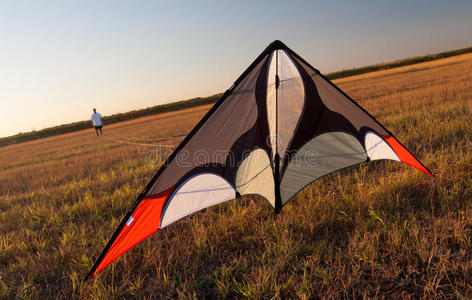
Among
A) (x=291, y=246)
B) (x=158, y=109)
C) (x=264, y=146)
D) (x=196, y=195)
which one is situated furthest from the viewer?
(x=158, y=109)

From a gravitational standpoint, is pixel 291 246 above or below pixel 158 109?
below

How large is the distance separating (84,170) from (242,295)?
6250 millimetres

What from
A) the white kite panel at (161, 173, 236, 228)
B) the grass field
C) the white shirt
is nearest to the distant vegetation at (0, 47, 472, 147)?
the white shirt

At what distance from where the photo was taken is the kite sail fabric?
6.34 ft

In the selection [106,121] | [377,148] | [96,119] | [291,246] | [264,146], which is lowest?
[291,246]

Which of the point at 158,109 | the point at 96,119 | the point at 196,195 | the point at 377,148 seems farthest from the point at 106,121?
the point at 377,148

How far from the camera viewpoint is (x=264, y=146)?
8.16 feet

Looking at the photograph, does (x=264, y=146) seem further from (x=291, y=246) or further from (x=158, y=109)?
(x=158, y=109)

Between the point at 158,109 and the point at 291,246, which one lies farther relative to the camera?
the point at 158,109

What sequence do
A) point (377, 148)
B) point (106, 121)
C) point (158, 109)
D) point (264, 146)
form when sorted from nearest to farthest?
point (264, 146)
point (377, 148)
point (106, 121)
point (158, 109)

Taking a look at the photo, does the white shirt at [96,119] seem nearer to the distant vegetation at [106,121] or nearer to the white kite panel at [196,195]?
the white kite panel at [196,195]

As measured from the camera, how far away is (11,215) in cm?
327

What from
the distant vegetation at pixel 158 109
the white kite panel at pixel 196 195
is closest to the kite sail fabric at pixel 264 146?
the white kite panel at pixel 196 195

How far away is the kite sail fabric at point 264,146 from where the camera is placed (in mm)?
1934
